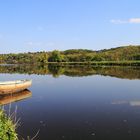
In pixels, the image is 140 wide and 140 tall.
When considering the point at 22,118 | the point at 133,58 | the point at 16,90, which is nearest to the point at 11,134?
the point at 22,118

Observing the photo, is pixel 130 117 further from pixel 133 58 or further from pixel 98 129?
pixel 133 58

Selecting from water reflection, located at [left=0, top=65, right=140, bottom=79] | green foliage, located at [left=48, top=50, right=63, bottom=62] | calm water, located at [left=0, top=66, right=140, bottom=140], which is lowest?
water reflection, located at [left=0, top=65, right=140, bottom=79]

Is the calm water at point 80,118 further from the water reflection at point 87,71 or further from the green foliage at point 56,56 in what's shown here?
the green foliage at point 56,56

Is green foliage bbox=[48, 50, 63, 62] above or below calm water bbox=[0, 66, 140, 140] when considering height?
above

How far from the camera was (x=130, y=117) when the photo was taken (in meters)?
19.4

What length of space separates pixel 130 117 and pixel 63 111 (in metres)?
5.01

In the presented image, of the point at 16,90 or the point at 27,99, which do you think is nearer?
the point at 27,99

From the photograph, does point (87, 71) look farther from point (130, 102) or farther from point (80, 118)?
point (80, 118)

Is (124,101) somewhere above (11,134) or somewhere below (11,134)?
below

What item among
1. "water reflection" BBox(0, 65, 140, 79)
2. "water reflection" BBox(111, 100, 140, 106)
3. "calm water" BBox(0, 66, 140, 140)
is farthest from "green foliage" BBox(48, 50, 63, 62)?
"water reflection" BBox(111, 100, 140, 106)

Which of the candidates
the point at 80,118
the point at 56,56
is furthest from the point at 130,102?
the point at 56,56

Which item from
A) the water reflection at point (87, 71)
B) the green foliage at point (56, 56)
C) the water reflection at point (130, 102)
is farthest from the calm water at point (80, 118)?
the green foliage at point (56, 56)

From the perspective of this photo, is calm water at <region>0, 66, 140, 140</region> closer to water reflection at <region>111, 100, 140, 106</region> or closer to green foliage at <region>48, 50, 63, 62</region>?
water reflection at <region>111, 100, 140, 106</region>

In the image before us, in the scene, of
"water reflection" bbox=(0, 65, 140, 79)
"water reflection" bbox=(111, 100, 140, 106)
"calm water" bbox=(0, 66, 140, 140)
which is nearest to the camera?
"calm water" bbox=(0, 66, 140, 140)
